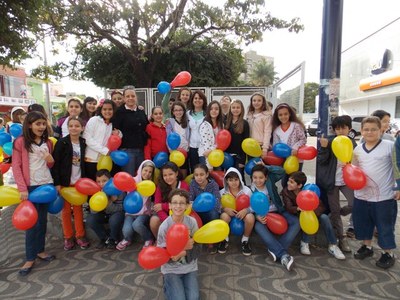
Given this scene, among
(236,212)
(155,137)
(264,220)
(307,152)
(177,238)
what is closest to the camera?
(177,238)

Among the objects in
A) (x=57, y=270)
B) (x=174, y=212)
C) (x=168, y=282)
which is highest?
(x=174, y=212)

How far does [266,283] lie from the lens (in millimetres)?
2768

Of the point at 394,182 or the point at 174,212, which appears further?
the point at 394,182

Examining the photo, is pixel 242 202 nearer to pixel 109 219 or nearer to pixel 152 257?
pixel 152 257

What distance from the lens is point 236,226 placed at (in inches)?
128

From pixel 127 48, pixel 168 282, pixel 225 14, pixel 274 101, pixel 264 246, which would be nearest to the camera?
pixel 168 282

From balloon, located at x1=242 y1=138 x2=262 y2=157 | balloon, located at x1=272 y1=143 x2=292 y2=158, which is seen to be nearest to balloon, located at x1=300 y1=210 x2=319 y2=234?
balloon, located at x1=272 y1=143 x2=292 y2=158

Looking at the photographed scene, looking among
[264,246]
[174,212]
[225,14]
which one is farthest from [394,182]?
[225,14]

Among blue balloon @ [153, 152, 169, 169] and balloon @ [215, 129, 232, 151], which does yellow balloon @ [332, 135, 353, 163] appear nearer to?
balloon @ [215, 129, 232, 151]

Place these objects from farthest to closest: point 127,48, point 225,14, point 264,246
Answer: point 127,48 → point 225,14 → point 264,246

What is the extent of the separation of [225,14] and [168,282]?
7.43 m

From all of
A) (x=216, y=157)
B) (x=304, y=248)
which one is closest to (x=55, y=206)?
(x=216, y=157)

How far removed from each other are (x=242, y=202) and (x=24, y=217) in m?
2.11

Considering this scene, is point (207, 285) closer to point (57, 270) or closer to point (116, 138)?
point (57, 270)
